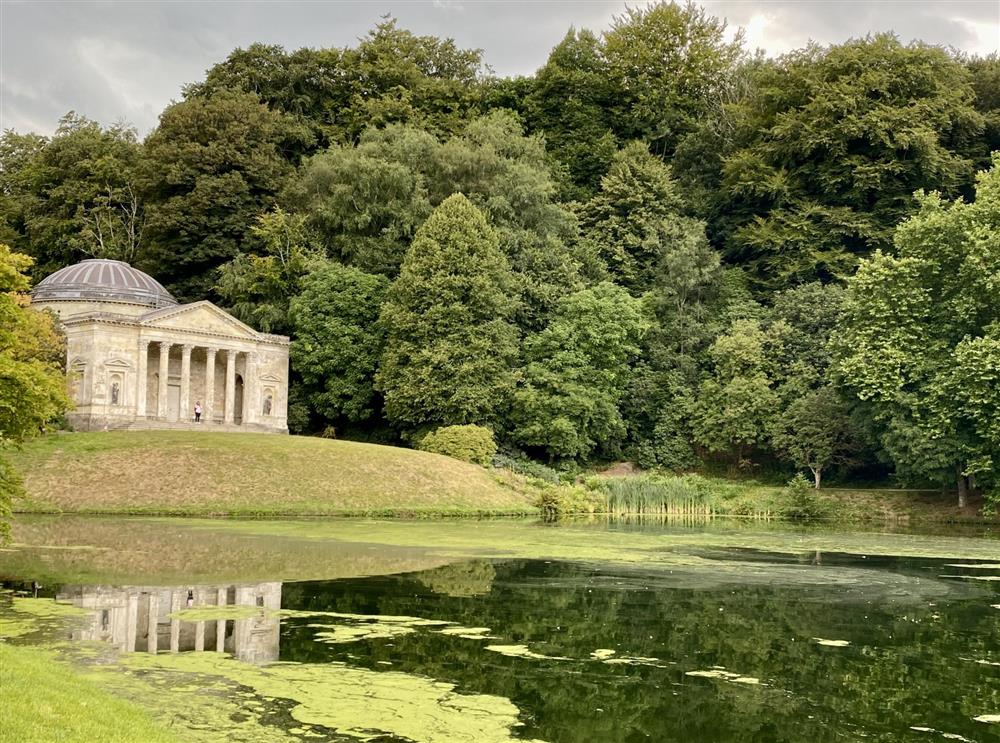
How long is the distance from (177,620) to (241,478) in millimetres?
25562

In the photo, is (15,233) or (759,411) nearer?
(759,411)

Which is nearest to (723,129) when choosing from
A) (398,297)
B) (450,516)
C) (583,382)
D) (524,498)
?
(583,382)

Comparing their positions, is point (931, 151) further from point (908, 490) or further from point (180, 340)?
point (180, 340)

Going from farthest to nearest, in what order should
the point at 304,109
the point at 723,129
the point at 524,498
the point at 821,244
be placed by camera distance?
1. the point at 304,109
2. the point at 723,129
3. the point at 821,244
4. the point at 524,498

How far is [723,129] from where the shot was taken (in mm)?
70438

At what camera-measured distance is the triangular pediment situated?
2179 inches

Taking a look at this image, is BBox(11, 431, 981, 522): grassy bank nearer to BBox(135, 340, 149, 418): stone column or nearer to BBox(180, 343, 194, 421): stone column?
BBox(135, 340, 149, 418): stone column

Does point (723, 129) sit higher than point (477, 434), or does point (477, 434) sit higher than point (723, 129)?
point (723, 129)

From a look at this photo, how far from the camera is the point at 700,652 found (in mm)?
14367

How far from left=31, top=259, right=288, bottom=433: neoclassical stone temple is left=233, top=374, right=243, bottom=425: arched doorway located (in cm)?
6

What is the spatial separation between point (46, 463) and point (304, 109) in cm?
4421

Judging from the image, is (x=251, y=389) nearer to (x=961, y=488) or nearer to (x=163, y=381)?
(x=163, y=381)

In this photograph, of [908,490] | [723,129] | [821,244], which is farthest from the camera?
[723,129]

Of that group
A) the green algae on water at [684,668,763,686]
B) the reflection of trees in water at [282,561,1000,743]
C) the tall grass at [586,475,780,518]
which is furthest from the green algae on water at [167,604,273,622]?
the tall grass at [586,475,780,518]
